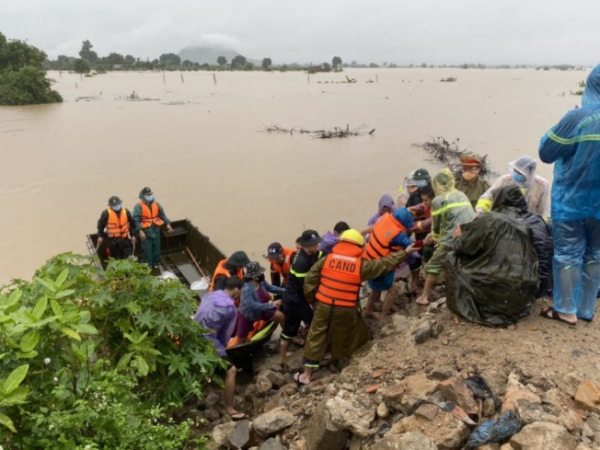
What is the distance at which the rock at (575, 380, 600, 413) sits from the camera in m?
2.51

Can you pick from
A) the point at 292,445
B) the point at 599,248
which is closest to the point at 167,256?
the point at 292,445

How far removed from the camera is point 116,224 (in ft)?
21.8

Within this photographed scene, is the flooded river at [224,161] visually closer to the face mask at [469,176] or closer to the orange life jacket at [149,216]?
the orange life jacket at [149,216]

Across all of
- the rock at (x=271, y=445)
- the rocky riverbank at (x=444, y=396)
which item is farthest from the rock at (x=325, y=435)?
the rock at (x=271, y=445)

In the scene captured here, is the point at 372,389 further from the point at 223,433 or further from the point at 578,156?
the point at 578,156

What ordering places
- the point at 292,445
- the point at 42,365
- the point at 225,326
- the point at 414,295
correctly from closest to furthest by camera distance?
the point at 42,365, the point at 292,445, the point at 225,326, the point at 414,295

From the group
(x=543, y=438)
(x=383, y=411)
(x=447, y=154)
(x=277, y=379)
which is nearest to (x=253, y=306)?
(x=277, y=379)

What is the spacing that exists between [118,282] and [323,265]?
170 centimetres

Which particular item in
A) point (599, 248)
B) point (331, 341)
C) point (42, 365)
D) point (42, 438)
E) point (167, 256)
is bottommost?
point (167, 256)

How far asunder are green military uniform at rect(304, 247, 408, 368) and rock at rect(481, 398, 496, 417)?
4.75 ft

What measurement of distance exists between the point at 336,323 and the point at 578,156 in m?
2.30

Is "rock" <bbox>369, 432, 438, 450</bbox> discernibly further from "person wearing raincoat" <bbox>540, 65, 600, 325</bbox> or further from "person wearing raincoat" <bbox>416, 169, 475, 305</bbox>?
"person wearing raincoat" <bbox>416, 169, 475, 305</bbox>

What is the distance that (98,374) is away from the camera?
8.55 ft

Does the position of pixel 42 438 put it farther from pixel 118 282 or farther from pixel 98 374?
pixel 118 282
